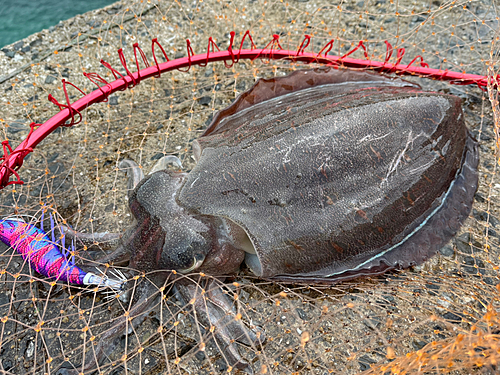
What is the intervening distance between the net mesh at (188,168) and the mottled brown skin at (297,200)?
0.14 meters

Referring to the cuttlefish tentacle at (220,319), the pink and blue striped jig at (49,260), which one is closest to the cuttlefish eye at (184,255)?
the cuttlefish tentacle at (220,319)

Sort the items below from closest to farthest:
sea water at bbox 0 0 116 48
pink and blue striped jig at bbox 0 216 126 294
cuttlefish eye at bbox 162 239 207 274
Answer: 1. cuttlefish eye at bbox 162 239 207 274
2. pink and blue striped jig at bbox 0 216 126 294
3. sea water at bbox 0 0 116 48

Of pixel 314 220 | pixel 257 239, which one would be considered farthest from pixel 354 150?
pixel 257 239

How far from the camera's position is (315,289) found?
2354mm

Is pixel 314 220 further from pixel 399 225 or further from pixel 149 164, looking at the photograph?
pixel 149 164

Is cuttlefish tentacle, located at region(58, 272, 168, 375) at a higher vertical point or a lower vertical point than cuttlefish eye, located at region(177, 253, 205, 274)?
lower

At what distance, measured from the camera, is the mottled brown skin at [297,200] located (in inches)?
89.8

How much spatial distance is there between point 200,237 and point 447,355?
1.37 meters

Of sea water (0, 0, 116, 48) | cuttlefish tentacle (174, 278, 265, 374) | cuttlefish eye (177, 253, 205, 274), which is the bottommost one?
cuttlefish tentacle (174, 278, 265, 374)

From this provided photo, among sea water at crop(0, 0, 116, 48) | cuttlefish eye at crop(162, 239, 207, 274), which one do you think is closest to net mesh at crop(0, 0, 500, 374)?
cuttlefish eye at crop(162, 239, 207, 274)

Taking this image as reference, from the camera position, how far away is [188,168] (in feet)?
9.84

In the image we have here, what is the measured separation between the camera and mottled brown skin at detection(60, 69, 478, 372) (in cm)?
228

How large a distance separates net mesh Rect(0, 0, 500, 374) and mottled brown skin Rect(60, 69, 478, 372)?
0.47 ft

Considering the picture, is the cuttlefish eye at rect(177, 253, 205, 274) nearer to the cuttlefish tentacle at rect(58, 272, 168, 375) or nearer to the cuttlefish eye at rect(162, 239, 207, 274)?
the cuttlefish eye at rect(162, 239, 207, 274)
